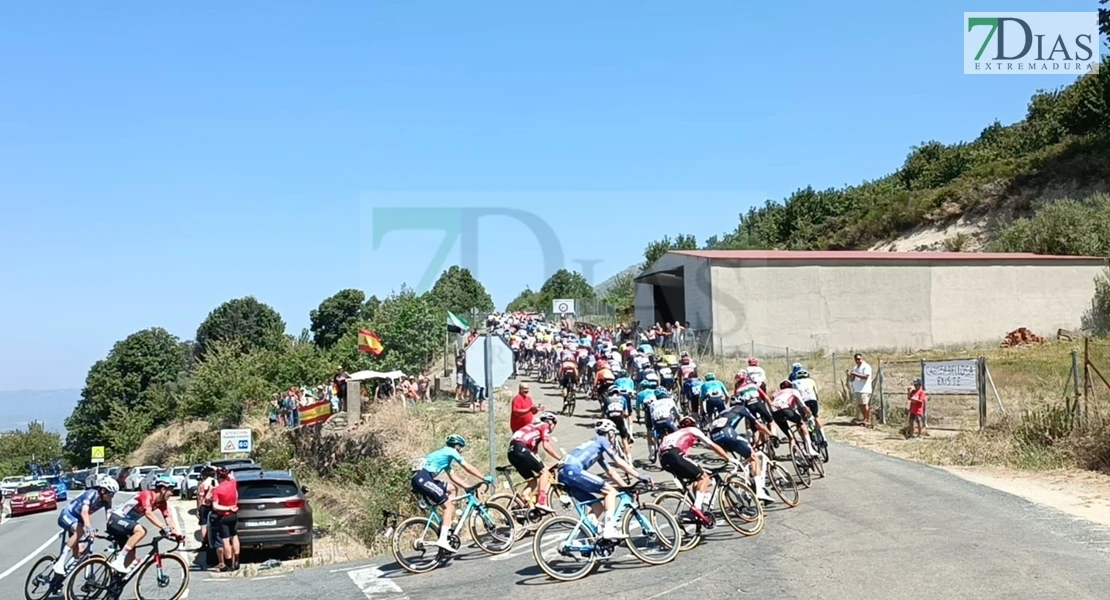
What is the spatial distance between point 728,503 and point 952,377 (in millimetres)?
11185

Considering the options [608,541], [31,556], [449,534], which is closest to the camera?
[608,541]

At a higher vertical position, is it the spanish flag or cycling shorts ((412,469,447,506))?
the spanish flag

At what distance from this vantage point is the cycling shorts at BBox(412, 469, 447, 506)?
1191 centimetres

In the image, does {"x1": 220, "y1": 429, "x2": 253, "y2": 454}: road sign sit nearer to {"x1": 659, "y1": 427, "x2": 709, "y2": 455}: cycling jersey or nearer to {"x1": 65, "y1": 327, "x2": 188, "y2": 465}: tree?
{"x1": 659, "y1": 427, "x2": 709, "y2": 455}: cycling jersey

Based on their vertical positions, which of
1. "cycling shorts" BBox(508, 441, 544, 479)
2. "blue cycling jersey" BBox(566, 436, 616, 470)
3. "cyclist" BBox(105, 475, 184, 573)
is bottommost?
"cyclist" BBox(105, 475, 184, 573)

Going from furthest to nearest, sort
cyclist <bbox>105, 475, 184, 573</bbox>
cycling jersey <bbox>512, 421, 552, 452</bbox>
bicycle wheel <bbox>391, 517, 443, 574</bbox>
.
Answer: cycling jersey <bbox>512, 421, 552, 452</bbox> → cyclist <bbox>105, 475, 184, 573</bbox> → bicycle wheel <bbox>391, 517, 443, 574</bbox>

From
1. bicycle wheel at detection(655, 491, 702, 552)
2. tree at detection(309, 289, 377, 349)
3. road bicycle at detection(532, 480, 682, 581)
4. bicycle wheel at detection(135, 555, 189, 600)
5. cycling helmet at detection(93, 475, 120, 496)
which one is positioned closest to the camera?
road bicycle at detection(532, 480, 682, 581)

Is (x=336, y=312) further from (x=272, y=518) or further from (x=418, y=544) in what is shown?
(x=418, y=544)

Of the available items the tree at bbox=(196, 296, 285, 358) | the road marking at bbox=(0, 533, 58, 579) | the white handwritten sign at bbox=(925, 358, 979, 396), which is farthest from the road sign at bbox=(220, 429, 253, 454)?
the tree at bbox=(196, 296, 285, 358)

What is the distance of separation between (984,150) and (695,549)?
79.0 meters

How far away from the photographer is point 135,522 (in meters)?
12.6

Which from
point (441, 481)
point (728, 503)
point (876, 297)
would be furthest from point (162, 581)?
point (876, 297)

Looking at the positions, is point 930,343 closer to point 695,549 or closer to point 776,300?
point 776,300

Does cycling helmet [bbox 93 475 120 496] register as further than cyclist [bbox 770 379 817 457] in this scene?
No
